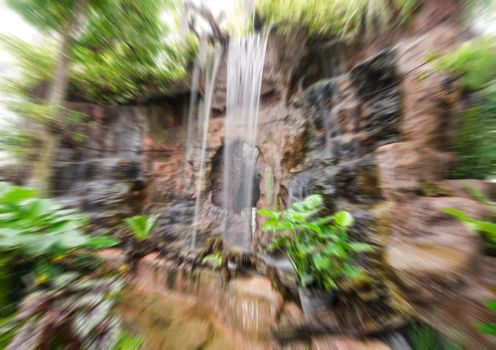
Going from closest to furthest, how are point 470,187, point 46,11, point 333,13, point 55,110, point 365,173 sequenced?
point 470,187, point 365,173, point 333,13, point 55,110, point 46,11

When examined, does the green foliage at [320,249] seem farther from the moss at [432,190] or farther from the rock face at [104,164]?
the rock face at [104,164]

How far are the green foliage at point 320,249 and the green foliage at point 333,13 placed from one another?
269 centimetres

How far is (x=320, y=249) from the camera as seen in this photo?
161cm

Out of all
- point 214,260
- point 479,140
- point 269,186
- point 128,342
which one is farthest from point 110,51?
point 479,140

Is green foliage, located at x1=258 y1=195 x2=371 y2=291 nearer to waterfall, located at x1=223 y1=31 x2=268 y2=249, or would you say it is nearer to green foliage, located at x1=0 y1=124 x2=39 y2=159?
waterfall, located at x1=223 y1=31 x2=268 y2=249

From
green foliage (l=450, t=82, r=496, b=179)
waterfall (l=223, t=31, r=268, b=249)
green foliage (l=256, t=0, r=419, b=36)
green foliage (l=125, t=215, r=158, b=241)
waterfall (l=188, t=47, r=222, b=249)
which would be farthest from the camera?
waterfall (l=188, t=47, r=222, b=249)

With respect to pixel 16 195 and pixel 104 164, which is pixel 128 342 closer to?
pixel 16 195

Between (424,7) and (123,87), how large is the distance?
6.58 meters

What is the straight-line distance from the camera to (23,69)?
4.77 m

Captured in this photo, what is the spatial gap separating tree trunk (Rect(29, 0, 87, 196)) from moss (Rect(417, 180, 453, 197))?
542cm

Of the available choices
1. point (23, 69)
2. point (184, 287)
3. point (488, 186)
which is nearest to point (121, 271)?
point (184, 287)

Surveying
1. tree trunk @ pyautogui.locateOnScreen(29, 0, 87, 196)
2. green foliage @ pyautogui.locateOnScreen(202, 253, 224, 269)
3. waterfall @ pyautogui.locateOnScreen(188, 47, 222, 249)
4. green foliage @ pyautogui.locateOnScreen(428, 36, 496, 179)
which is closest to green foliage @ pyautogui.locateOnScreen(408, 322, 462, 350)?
green foliage @ pyautogui.locateOnScreen(428, 36, 496, 179)

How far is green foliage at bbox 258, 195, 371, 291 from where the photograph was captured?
1482 mm

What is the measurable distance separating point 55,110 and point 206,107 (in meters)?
3.38
